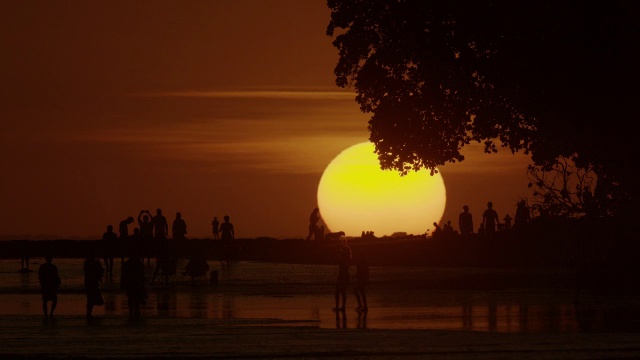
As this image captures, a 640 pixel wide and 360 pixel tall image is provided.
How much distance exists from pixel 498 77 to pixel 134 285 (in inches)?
564

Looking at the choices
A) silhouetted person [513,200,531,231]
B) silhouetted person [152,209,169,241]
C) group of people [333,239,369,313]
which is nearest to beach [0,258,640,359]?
group of people [333,239,369,313]

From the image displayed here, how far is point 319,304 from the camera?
36281mm

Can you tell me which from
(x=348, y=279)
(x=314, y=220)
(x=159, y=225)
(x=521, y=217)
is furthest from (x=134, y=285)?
(x=314, y=220)

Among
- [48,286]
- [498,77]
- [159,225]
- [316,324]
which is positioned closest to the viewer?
[316,324]

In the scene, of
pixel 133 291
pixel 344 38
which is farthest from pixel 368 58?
pixel 133 291

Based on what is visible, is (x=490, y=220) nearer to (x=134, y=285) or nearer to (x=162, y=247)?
(x=162, y=247)

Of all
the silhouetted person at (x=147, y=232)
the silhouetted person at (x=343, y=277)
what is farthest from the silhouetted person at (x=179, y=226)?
the silhouetted person at (x=343, y=277)

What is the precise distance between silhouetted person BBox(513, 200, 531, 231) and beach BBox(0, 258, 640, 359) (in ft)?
35.5

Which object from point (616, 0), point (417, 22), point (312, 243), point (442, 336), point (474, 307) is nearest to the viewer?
point (442, 336)

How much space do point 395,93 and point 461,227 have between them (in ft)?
61.2

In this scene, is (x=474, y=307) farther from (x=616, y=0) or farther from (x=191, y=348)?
(x=191, y=348)

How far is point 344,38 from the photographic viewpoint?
43375mm

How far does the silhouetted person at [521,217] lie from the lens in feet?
187

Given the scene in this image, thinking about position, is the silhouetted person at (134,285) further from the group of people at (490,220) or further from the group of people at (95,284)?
the group of people at (490,220)
